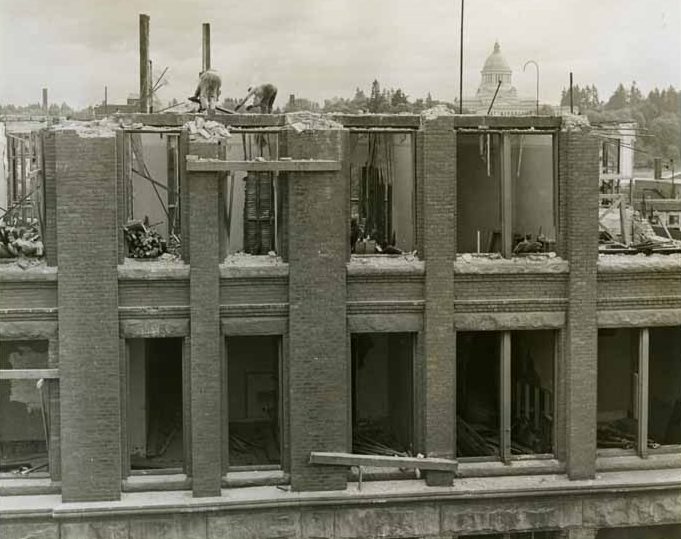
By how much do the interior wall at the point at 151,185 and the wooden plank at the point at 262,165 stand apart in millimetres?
3821

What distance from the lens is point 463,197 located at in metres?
18.2

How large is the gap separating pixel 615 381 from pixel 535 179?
4.50 meters

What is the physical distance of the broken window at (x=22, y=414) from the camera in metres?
15.5

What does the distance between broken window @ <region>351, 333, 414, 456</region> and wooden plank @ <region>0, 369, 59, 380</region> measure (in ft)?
18.0

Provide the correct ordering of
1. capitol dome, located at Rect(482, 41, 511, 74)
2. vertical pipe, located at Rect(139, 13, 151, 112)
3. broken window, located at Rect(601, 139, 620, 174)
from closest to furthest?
vertical pipe, located at Rect(139, 13, 151, 112) < broken window, located at Rect(601, 139, 620, 174) < capitol dome, located at Rect(482, 41, 511, 74)

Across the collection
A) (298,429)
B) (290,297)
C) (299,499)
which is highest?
(290,297)

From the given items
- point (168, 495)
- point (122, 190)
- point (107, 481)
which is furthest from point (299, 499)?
point (122, 190)

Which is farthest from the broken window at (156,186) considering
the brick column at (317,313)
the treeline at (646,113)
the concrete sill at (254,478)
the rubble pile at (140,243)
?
the treeline at (646,113)

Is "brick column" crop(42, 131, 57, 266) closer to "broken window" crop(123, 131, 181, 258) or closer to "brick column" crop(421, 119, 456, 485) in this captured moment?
"broken window" crop(123, 131, 181, 258)

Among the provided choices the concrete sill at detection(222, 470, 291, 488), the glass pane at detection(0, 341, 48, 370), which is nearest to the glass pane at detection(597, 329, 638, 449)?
the concrete sill at detection(222, 470, 291, 488)

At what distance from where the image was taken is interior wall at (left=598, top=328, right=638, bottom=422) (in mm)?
17609

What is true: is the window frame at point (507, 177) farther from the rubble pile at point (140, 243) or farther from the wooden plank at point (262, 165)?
the rubble pile at point (140, 243)

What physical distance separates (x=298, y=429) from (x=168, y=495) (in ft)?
8.07

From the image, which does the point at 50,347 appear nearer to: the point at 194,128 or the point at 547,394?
the point at 194,128
